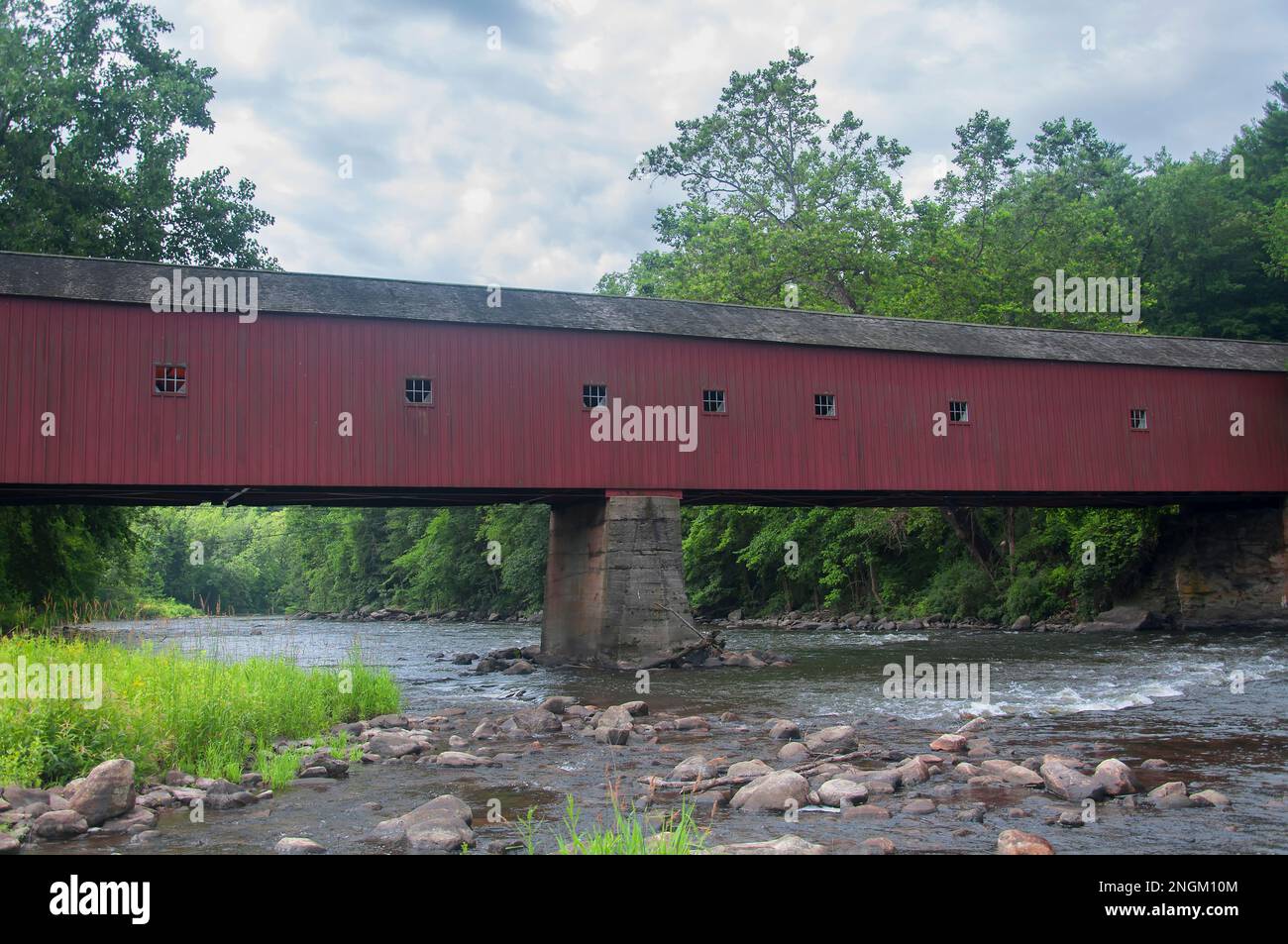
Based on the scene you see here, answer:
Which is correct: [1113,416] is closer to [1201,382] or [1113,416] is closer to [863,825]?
[1201,382]

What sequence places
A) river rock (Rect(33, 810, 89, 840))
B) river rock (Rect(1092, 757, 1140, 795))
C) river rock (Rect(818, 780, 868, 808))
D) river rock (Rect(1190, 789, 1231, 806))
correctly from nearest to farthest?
river rock (Rect(33, 810, 89, 840)), river rock (Rect(1190, 789, 1231, 806)), river rock (Rect(818, 780, 868, 808)), river rock (Rect(1092, 757, 1140, 795))

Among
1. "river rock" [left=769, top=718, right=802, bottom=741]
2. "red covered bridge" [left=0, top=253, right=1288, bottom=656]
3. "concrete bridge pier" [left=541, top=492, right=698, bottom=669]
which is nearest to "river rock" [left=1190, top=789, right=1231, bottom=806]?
"river rock" [left=769, top=718, right=802, bottom=741]

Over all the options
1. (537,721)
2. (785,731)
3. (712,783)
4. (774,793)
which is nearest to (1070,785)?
(774,793)

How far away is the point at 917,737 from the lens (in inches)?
398

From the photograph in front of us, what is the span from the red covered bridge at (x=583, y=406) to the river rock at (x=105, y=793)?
396 inches

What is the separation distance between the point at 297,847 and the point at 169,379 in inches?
480

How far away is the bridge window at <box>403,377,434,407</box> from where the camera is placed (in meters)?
17.6

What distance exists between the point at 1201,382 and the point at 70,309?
21781 millimetres

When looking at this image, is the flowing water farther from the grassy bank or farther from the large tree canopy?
the large tree canopy

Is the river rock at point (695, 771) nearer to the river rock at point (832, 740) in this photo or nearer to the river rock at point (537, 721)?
the river rock at point (832, 740)

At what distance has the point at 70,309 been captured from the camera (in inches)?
618

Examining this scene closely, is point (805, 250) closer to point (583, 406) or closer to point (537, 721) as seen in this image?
point (583, 406)

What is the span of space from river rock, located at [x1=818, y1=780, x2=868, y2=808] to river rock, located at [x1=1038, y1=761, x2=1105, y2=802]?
1.36 m

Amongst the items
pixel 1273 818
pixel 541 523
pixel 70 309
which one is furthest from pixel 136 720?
pixel 541 523
